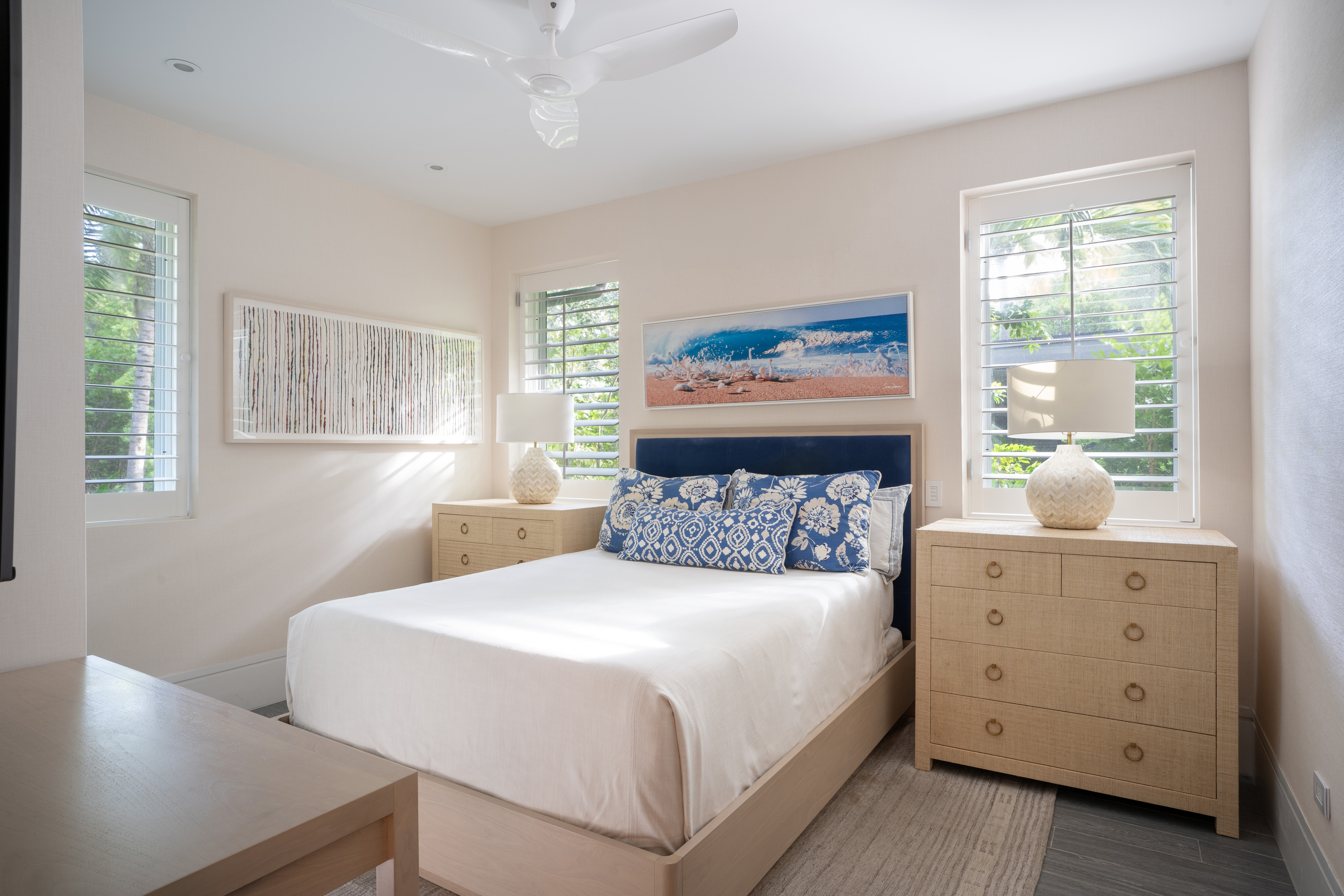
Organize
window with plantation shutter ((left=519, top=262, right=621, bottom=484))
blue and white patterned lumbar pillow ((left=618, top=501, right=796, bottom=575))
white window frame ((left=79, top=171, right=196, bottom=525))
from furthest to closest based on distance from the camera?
window with plantation shutter ((left=519, top=262, right=621, bottom=484))
white window frame ((left=79, top=171, right=196, bottom=525))
blue and white patterned lumbar pillow ((left=618, top=501, right=796, bottom=575))

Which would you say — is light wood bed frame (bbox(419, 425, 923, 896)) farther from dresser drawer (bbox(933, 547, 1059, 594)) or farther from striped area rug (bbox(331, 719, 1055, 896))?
dresser drawer (bbox(933, 547, 1059, 594))

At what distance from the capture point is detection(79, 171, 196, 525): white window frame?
3.05m

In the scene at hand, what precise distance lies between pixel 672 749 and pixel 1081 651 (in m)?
1.55

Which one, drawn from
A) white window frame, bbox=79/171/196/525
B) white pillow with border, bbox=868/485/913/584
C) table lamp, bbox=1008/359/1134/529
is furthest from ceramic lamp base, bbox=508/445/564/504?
table lamp, bbox=1008/359/1134/529

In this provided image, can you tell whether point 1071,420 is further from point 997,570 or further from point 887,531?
point 887,531

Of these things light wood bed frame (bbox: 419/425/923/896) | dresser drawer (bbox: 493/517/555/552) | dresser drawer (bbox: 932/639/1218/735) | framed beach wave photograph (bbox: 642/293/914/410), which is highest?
framed beach wave photograph (bbox: 642/293/914/410)

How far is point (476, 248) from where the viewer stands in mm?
4551

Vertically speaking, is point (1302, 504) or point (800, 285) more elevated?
point (800, 285)

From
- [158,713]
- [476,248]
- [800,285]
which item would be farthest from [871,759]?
[476,248]

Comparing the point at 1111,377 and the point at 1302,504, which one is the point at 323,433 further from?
the point at 1302,504

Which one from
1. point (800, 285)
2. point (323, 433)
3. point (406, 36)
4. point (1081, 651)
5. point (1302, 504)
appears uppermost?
point (406, 36)

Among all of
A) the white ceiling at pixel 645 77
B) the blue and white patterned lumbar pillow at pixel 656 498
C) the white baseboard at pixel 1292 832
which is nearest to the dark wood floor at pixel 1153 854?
the white baseboard at pixel 1292 832

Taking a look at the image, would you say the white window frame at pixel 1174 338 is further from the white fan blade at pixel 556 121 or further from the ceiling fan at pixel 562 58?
the white fan blade at pixel 556 121

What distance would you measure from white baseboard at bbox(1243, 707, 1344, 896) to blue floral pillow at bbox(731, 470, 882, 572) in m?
1.33
